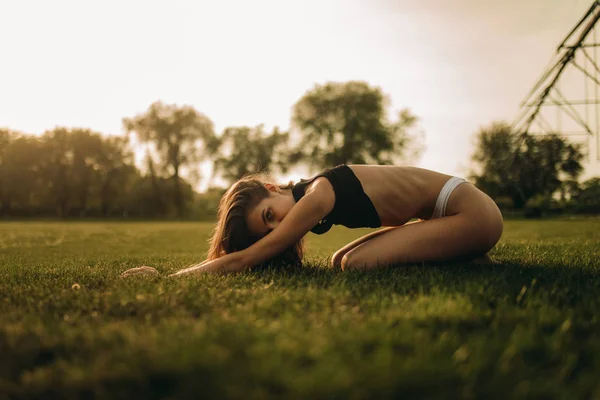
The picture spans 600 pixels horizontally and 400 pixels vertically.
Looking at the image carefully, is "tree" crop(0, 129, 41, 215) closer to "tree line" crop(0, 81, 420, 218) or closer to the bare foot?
"tree line" crop(0, 81, 420, 218)

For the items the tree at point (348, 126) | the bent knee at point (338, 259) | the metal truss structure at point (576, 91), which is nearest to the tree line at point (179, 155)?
the tree at point (348, 126)

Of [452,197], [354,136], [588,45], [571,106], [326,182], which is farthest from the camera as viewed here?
[354,136]

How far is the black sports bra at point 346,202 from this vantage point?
3.33m

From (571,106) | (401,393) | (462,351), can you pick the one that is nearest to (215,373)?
(401,393)

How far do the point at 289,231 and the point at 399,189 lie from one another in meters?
1.09

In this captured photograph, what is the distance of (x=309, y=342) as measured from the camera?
145 centimetres

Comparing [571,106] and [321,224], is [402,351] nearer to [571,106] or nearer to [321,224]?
[321,224]

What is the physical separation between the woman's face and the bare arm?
0.78 ft

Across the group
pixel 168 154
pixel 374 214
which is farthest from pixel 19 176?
pixel 374 214

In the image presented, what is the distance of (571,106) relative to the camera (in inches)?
679

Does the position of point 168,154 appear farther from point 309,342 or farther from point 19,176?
point 309,342

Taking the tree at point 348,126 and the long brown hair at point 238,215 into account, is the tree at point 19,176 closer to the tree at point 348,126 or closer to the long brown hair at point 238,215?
the tree at point 348,126

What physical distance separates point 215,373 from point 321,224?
7.42ft

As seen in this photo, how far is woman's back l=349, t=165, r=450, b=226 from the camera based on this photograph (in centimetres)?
347
